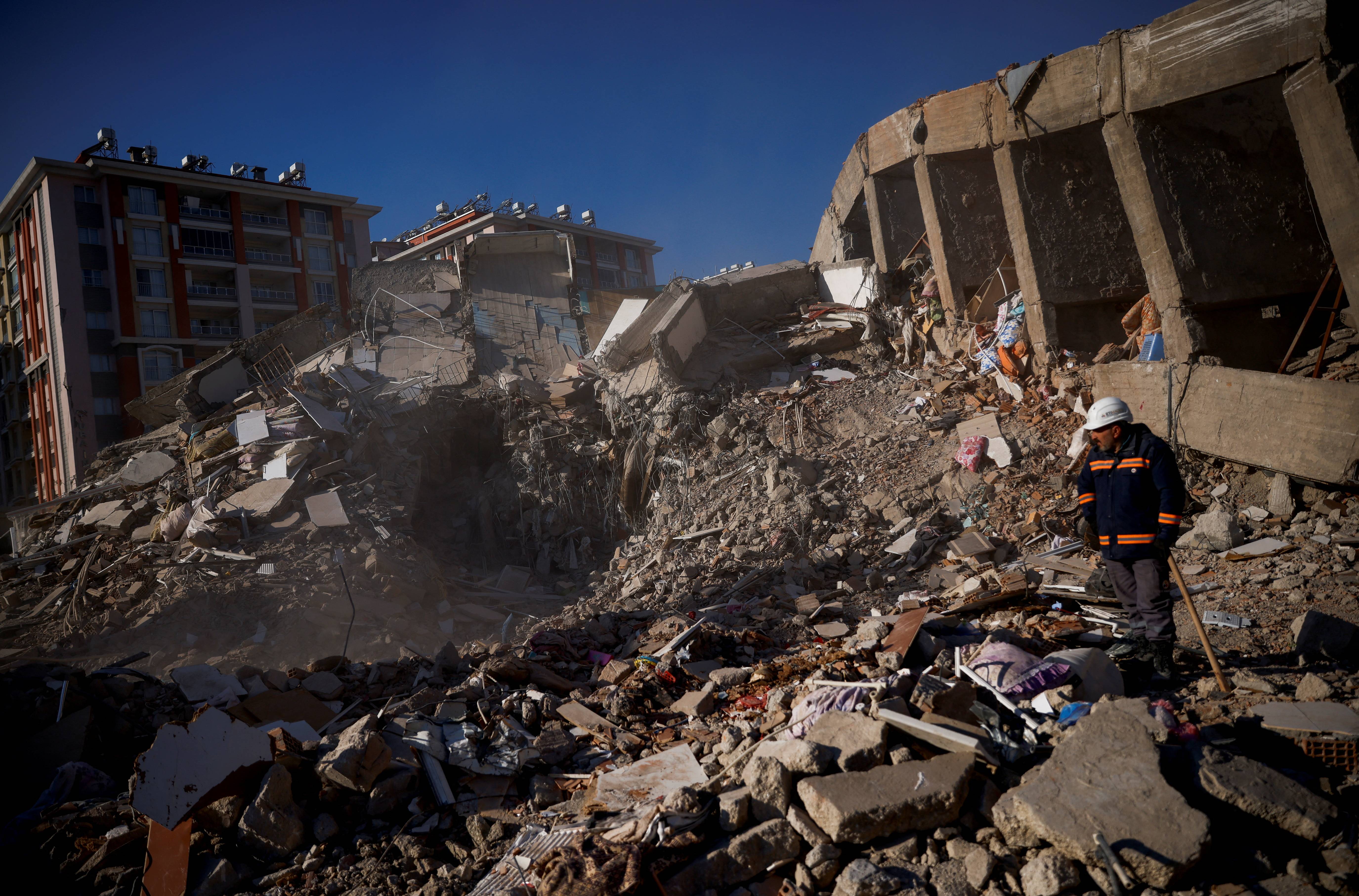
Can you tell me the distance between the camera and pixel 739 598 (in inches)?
269

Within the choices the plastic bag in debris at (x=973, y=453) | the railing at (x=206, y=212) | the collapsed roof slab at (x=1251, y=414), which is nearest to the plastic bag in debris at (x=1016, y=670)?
the collapsed roof slab at (x=1251, y=414)

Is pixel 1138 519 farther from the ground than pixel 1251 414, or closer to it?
closer to it

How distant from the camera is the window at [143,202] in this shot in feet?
96.8

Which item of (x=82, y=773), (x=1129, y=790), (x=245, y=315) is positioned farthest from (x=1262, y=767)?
(x=245, y=315)

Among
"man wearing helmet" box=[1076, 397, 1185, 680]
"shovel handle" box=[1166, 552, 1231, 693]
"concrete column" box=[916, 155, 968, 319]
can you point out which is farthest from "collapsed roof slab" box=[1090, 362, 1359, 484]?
"concrete column" box=[916, 155, 968, 319]

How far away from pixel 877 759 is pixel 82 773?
4711 mm

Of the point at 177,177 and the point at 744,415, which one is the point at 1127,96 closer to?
the point at 744,415

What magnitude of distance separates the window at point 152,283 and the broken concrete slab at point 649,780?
116 ft

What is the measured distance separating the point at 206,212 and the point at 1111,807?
39221 mm

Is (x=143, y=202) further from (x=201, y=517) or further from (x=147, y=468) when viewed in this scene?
(x=201, y=517)

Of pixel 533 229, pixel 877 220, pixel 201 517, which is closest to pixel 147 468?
pixel 201 517

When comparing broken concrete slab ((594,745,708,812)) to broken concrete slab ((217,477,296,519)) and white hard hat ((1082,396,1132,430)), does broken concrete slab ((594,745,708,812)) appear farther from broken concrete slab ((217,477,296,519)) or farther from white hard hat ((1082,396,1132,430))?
broken concrete slab ((217,477,296,519))

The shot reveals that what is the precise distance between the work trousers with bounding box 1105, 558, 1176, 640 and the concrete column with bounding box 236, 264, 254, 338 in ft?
117

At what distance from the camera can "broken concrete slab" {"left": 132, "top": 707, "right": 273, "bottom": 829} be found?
3365 millimetres
